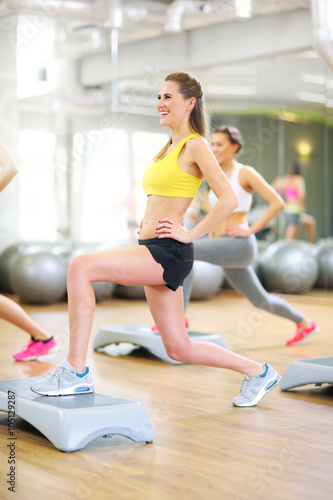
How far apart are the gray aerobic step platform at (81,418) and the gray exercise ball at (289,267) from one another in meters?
5.23

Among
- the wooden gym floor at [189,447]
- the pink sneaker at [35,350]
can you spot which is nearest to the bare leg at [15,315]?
the pink sneaker at [35,350]

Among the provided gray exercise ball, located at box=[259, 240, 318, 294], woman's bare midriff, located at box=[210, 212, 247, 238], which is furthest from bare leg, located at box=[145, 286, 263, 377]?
gray exercise ball, located at box=[259, 240, 318, 294]

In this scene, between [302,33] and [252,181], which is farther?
[302,33]

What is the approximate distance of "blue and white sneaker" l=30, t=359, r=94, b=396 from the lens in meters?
2.70

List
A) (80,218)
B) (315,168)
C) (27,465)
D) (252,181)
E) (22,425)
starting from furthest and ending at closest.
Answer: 1. (80,218)
2. (315,168)
3. (252,181)
4. (22,425)
5. (27,465)

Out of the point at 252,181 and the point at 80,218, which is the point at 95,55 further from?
the point at 252,181

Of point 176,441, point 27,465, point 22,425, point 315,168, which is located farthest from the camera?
point 315,168

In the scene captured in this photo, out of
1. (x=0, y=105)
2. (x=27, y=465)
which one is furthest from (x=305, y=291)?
(x=27, y=465)

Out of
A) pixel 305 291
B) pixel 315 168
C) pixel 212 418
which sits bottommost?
pixel 305 291

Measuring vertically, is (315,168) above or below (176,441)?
above

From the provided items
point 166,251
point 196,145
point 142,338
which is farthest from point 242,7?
point 166,251

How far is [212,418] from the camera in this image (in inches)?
120

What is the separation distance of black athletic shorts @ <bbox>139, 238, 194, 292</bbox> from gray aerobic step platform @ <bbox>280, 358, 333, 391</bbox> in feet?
3.44

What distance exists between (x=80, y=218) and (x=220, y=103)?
92.8 inches
